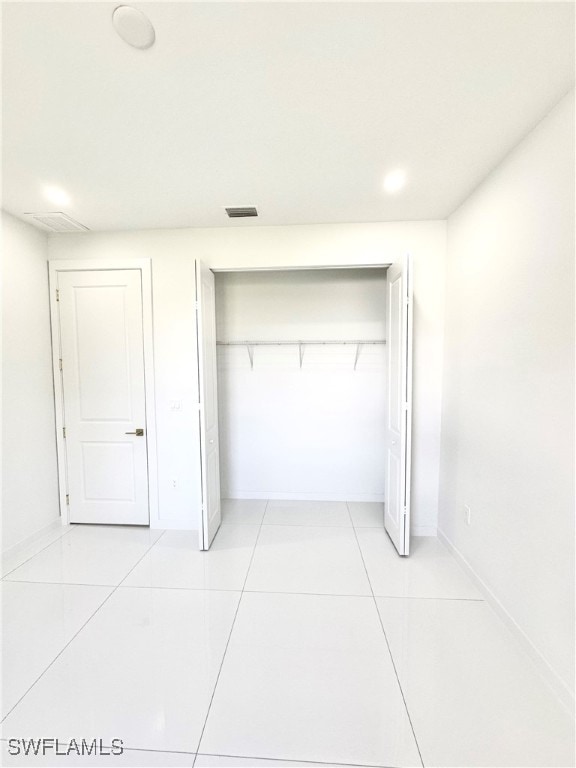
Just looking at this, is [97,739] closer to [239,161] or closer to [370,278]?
[239,161]

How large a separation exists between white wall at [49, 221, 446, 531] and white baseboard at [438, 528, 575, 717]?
2.35 ft

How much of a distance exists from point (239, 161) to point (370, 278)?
181 cm

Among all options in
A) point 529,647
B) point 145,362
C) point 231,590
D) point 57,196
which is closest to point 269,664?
point 231,590

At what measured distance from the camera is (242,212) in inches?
99.8

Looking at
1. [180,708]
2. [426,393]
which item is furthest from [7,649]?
[426,393]

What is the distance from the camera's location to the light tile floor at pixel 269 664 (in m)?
1.25

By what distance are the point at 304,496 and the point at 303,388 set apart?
117 cm

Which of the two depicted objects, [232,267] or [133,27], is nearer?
[133,27]

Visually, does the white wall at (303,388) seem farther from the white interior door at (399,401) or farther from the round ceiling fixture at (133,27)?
the round ceiling fixture at (133,27)

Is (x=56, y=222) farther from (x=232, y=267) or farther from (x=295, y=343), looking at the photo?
(x=295, y=343)

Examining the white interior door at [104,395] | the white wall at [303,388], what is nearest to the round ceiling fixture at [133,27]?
the white interior door at [104,395]

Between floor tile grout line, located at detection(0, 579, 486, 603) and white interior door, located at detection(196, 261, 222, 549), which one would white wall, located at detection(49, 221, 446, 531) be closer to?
white interior door, located at detection(196, 261, 222, 549)

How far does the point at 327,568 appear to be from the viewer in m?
2.36

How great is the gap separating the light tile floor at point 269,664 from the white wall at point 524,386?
1.03 ft
